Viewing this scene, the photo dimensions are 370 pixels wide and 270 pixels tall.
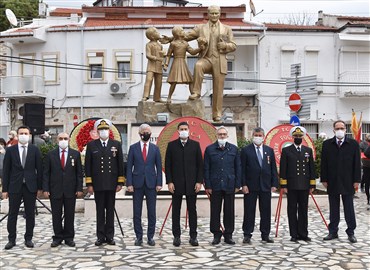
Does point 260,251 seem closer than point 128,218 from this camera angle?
Yes

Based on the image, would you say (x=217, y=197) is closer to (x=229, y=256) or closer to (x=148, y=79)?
(x=229, y=256)

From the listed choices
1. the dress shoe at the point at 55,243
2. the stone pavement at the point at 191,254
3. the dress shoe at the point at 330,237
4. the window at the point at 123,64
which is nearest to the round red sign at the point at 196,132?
the stone pavement at the point at 191,254

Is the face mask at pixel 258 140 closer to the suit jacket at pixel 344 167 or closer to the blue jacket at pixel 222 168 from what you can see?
the blue jacket at pixel 222 168

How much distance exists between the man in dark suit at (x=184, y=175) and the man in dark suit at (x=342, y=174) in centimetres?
222

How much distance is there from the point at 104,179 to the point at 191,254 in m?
1.87

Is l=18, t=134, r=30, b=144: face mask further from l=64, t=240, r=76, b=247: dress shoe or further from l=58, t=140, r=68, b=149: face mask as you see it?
l=64, t=240, r=76, b=247: dress shoe

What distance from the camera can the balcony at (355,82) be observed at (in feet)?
93.6

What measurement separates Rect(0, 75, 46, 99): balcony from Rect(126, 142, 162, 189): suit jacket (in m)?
21.2

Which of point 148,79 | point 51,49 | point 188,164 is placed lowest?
point 188,164

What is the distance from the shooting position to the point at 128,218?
11.1 meters

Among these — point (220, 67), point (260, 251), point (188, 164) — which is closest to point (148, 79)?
point (220, 67)

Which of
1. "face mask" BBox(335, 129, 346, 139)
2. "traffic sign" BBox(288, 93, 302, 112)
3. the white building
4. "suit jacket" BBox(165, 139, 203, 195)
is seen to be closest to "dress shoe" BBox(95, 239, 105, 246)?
"suit jacket" BBox(165, 139, 203, 195)

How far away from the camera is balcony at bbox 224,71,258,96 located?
28.0 m

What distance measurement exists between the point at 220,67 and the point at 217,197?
516 centimetres
